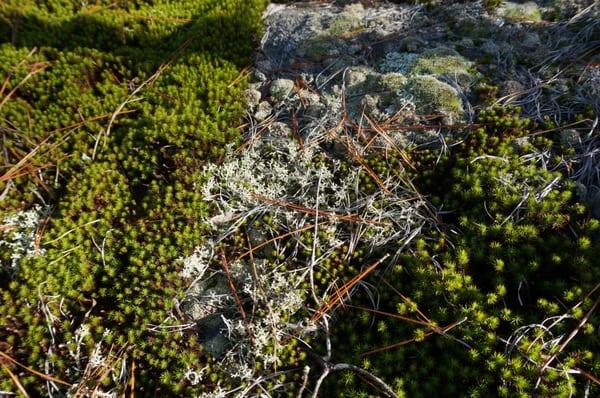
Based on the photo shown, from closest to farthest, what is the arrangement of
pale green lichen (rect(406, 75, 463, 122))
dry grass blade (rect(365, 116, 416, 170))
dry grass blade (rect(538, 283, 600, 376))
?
dry grass blade (rect(538, 283, 600, 376)) → dry grass blade (rect(365, 116, 416, 170)) → pale green lichen (rect(406, 75, 463, 122))

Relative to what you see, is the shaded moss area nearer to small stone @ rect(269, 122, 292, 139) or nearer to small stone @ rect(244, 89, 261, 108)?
small stone @ rect(244, 89, 261, 108)

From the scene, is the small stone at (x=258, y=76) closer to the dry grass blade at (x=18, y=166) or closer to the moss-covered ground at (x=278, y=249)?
the moss-covered ground at (x=278, y=249)

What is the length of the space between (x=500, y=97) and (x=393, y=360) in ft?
9.27

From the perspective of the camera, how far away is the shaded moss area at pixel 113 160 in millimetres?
2904

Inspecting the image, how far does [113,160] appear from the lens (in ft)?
12.1

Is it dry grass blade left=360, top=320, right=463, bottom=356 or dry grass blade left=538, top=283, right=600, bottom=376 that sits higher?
dry grass blade left=538, top=283, right=600, bottom=376

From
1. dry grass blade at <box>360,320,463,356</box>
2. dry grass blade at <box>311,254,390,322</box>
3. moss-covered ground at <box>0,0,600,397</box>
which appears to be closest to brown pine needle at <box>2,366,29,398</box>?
moss-covered ground at <box>0,0,600,397</box>

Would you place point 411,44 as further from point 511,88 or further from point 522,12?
point 522,12

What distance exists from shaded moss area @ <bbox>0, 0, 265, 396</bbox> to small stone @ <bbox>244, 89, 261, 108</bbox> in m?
0.12

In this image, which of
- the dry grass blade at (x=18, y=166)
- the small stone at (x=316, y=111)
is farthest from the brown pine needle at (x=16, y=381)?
the small stone at (x=316, y=111)

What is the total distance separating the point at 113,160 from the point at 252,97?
164 centimetres

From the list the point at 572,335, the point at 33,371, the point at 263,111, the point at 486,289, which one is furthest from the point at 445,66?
the point at 33,371

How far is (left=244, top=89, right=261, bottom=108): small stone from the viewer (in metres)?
4.17

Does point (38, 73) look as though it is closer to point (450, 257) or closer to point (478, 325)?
point (450, 257)
